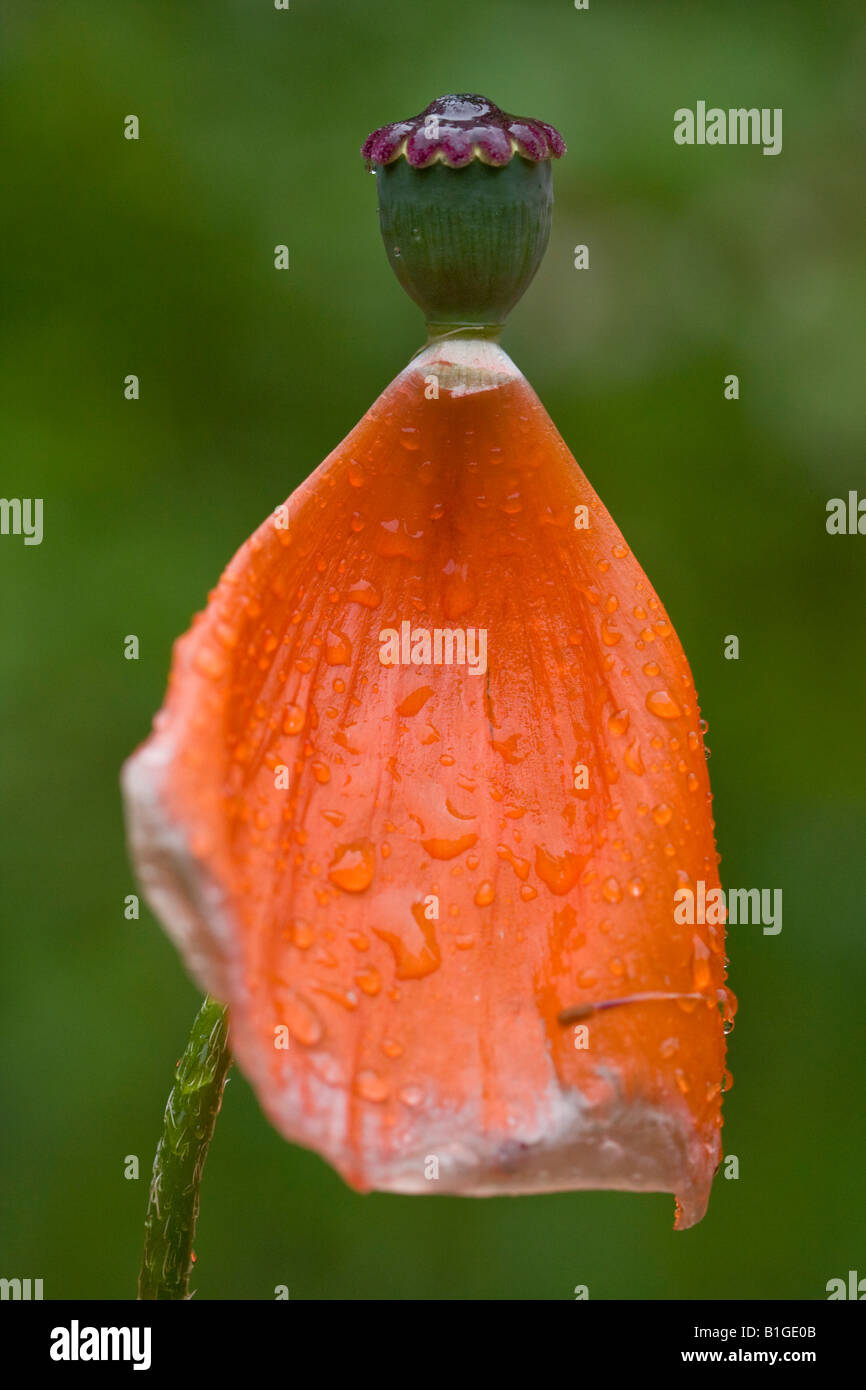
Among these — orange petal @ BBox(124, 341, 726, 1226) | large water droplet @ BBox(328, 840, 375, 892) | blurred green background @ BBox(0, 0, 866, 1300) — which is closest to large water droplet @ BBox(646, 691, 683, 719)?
orange petal @ BBox(124, 341, 726, 1226)

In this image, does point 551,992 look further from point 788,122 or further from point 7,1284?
point 788,122

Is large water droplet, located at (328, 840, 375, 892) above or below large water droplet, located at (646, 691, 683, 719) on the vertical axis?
below

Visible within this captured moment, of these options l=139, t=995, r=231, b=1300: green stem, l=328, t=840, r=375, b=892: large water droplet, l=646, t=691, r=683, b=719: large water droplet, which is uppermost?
l=646, t=691, r=683, b=719: large water droplet

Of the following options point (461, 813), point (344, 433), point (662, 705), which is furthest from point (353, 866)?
point (344, 433)

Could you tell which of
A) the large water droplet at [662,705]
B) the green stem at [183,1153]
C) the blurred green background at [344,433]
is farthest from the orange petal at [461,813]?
the blurred green background at [344,433]

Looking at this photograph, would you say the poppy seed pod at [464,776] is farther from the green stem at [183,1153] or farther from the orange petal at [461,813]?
the green stem at [183,1153]

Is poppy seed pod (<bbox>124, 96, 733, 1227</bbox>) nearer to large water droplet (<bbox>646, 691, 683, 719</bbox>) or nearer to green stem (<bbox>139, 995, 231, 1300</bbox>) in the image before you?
large water droplet (<bbox>646, 691, 683, 719</bbox>)

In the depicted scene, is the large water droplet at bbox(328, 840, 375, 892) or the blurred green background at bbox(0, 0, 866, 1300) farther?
the blurred green background at bbox(0, 0, 866, 1300)
